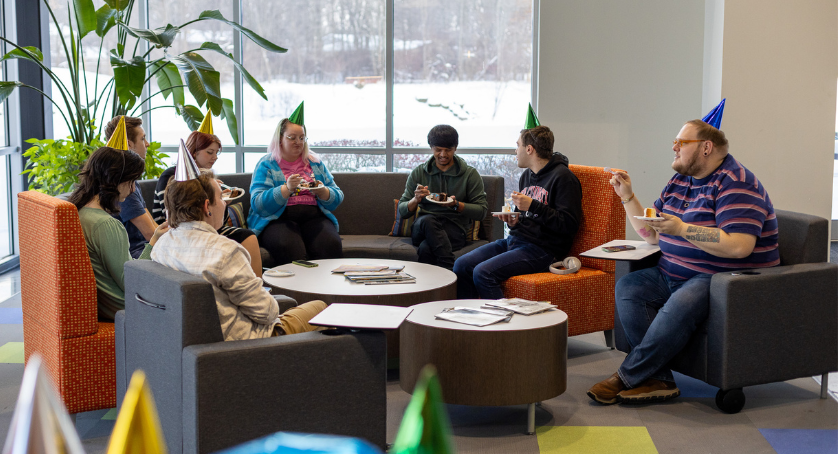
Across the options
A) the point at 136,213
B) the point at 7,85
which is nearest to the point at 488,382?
the point at 136,213

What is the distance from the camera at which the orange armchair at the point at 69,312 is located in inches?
110

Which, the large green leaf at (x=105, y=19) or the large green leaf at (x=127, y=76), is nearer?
the large green leaf at (x=127, y=76)

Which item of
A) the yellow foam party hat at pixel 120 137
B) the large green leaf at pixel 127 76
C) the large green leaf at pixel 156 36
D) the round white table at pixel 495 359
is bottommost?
the round white table at pixel 495 359

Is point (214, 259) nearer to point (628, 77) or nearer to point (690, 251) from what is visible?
point (690, 251)

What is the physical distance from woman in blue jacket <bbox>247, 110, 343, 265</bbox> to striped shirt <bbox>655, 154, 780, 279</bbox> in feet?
7.54

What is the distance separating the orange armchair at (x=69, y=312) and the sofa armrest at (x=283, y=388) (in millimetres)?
840

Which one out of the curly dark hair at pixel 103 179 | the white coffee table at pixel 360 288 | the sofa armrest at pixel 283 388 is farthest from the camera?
the white coffee table at pixel 360 288

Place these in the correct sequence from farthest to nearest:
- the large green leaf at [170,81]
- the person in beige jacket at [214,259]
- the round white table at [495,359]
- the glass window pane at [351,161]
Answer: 1. the glass window pane at [351,161]
2. the large green leaf at [170,81]
3. the round white table at [495,359]
4. the person in beige jacket at [214,259]

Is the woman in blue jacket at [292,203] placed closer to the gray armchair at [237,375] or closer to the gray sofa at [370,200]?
the gray sofa at [370,200]

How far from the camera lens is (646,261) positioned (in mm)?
3826

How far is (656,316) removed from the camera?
341cm

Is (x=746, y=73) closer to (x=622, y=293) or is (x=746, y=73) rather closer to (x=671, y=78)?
(x=671, y=78)

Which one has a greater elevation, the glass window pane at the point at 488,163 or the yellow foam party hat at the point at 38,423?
the yellow foam party hat at the point at 38,423

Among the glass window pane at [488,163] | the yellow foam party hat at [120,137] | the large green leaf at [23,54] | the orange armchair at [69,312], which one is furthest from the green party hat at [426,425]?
the glass window pane at [488,163]
